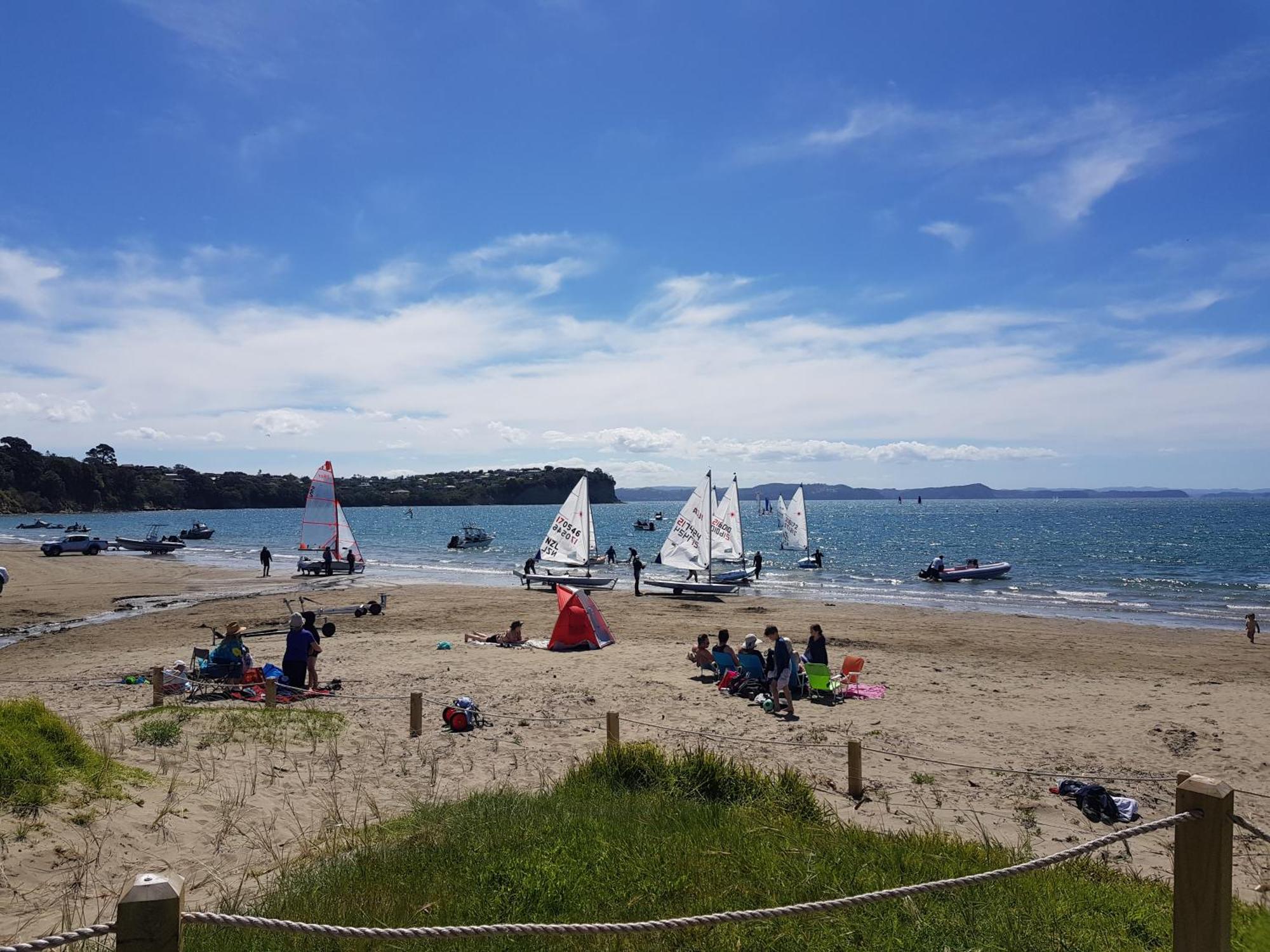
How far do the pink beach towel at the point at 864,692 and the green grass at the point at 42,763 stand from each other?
1158 centimetres

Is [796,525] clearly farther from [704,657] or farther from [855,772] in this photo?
[855,772]

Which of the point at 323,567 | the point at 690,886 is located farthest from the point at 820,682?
the point at 323,567

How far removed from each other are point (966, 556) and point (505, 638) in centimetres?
5085

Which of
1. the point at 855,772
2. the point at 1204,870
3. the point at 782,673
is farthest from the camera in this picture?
the point at 782,673

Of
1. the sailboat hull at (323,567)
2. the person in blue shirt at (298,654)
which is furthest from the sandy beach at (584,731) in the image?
the sailboat hull at (323,567)

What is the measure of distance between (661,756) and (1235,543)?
74736 mm

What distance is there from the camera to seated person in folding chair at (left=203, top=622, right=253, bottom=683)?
1423 centimetres

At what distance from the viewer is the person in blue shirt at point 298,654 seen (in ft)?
46.0

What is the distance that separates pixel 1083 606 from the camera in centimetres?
3350

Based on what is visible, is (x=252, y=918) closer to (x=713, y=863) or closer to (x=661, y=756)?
(x=713, y=863)

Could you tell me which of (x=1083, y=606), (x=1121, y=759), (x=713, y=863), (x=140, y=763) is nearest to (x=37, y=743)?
(x=140, y=763)

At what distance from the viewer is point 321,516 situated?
42438mm

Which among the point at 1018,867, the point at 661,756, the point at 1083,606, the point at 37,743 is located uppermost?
the point at 1018,867

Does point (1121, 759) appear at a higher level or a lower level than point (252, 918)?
lower
